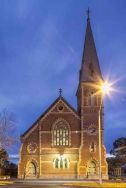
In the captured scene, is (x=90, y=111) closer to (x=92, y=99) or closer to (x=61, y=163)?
(x=92, y=99)

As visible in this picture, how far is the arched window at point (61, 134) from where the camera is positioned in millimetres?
83875

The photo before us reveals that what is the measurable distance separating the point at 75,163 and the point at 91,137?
5.19m

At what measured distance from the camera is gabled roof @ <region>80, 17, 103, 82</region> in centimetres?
8619

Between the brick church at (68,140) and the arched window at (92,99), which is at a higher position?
the arched window at (92,99)

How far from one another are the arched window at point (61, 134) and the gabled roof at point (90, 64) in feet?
28.7

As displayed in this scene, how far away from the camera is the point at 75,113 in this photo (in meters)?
84.9

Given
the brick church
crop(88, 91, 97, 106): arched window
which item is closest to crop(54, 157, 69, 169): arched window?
the brick church

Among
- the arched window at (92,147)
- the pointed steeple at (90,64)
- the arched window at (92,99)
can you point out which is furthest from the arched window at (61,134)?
the pointed steeple at (90,64)

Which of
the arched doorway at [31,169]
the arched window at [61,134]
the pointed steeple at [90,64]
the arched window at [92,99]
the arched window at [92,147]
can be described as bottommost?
the arched doorway at [31,169]

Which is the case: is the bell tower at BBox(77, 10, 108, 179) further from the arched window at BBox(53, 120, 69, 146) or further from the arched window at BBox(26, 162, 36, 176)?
the arched window at BBox(26, 162, 36, 176)

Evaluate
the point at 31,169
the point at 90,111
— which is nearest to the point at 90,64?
the point at 90,111

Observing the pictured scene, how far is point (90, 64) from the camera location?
284 feet

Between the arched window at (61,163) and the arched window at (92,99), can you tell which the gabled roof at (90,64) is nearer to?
the arched window at (92,99)

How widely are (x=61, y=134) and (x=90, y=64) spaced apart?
13568 mm
